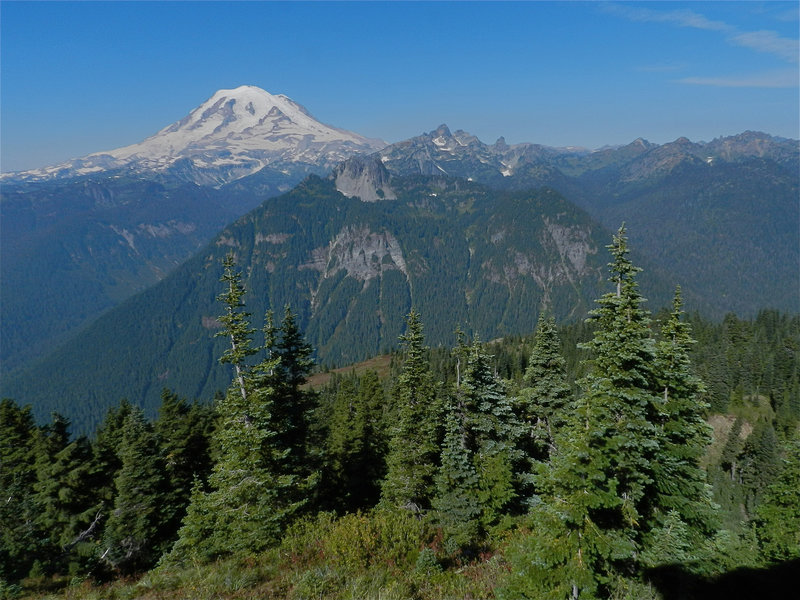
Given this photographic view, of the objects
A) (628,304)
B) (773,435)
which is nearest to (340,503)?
(628,304)

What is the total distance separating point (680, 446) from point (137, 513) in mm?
35677

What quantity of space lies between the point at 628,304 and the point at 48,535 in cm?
4228

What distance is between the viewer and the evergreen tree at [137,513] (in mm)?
30406

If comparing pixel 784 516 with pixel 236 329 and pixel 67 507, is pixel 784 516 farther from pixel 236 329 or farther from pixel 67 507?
pixel 67 507

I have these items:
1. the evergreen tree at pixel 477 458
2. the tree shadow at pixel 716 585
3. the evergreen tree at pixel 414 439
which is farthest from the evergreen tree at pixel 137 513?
the tree shadow at pixel 716 585

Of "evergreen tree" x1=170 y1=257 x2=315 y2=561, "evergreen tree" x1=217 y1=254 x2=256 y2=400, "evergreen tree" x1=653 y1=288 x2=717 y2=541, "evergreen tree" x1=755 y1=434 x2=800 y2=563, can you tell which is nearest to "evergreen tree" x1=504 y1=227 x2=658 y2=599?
"evergreen tree" x1=653 y1=288 x2=717 y2=541

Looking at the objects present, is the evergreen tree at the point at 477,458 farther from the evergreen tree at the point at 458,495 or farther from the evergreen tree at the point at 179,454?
the evergreen tree at the point at 179,454

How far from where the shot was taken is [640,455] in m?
17.8

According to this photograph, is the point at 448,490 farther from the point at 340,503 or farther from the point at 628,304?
the point at 628,304

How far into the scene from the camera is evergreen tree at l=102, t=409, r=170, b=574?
30406 millimetres

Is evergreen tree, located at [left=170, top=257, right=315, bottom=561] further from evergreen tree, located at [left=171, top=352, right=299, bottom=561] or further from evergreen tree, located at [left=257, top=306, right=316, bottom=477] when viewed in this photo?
evergreen tree, located at [left=257, top=306, right=316, bottom=477]

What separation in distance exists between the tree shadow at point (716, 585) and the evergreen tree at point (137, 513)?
105 ft

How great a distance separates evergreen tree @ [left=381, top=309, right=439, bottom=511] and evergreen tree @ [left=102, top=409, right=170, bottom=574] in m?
17.3

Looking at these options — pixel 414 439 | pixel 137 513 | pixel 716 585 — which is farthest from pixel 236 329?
pixel 716 585
